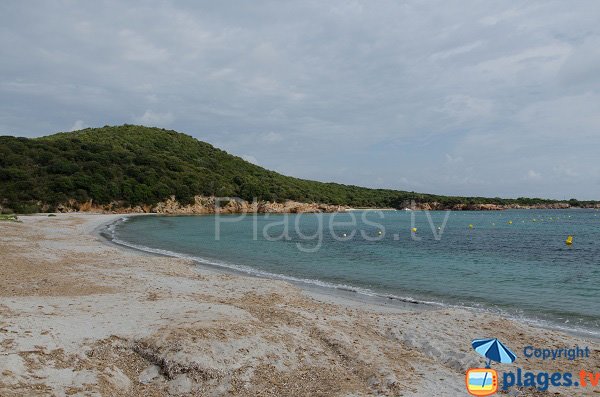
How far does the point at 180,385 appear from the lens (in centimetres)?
630

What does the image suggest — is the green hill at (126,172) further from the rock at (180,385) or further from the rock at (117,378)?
the rock at (180,385)

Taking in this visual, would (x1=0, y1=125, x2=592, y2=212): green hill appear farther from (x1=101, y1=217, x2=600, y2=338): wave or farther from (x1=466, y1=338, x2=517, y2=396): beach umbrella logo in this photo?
(x1=466, y1=338, x2=517, y2=396): beach umbrella logo

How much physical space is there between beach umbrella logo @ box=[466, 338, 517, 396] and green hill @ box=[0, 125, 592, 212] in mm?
57216

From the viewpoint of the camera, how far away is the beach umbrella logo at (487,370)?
5.86 m

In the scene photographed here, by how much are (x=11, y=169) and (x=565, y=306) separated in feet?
214

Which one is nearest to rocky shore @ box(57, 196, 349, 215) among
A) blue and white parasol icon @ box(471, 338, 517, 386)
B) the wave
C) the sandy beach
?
the wave

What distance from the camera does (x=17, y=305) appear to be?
357 inches

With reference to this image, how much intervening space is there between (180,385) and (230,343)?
54.2 inches

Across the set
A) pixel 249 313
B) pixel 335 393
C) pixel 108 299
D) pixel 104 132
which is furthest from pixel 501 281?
pixel 104 132

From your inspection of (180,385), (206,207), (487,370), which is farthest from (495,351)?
(206,207)

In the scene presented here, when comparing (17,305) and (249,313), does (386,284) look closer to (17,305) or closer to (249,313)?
(249,313)

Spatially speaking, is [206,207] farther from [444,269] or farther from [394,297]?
[394,297]

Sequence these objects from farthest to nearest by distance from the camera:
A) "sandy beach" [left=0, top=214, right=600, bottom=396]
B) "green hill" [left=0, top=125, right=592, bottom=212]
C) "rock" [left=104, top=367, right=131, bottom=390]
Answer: "green hill" [left=0, top=125, right=592, bottom=212]
"sandy beach" [left=0, top=214, right=600, bottom=396]
"rock" [left=104, top=367, right=131, bottom=390]

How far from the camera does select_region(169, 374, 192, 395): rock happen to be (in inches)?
244
